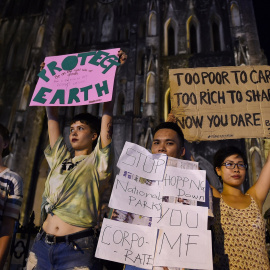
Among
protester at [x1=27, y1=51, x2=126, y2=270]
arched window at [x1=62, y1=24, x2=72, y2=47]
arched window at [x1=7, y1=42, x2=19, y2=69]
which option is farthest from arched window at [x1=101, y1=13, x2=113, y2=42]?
protester at [x1=27, y1=51, x2=126, y2=270]

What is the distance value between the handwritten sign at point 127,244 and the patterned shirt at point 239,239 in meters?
0.85

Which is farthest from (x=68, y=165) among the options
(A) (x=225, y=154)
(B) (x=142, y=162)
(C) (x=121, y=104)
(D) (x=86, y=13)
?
(D) (x=86, y=13)

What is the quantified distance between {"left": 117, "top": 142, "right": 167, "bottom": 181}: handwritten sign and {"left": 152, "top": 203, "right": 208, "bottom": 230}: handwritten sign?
11.0 inches

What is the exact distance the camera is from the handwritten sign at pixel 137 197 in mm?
2025

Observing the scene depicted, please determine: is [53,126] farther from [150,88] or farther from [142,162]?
[150,88]

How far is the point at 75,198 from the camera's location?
2.43m

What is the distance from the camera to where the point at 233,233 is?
2.40 meters

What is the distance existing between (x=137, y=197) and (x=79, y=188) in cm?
67

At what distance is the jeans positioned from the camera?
7.13 ft

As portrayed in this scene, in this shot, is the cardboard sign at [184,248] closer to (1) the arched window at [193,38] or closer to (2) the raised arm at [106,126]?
(2) the raised arm at [106,126]

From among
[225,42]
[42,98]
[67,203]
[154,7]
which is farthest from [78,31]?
[67,203]

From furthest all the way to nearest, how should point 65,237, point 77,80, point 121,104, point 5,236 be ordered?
point 121,104 → point 77,80 → point 5,236 → point 65,237

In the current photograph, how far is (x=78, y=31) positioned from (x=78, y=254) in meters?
15.5

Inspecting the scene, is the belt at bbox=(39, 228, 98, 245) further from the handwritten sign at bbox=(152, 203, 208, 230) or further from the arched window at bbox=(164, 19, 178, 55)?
the arched window at bbox=(164, 19, 178, 55)
